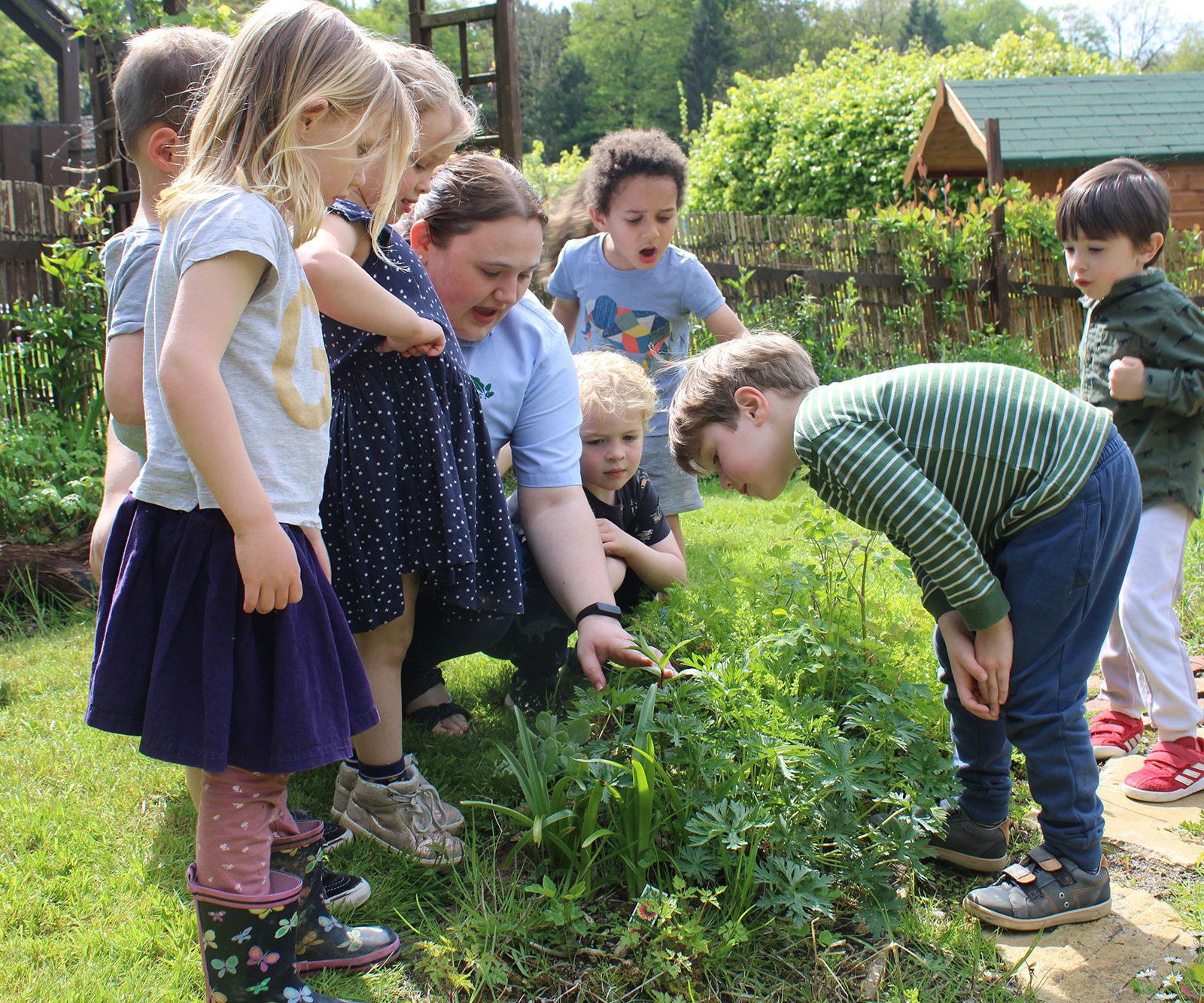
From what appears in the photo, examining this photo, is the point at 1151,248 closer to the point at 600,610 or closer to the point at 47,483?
the point at 600,610

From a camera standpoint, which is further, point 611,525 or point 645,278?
point 645,278

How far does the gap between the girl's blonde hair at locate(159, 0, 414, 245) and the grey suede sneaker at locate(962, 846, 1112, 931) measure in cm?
191

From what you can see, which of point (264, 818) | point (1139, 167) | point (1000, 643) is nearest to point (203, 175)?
point (264, 818)

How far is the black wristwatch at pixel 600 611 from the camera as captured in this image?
246 centimetres

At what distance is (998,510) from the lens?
6.88 feet

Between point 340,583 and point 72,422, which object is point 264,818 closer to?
point 340,583

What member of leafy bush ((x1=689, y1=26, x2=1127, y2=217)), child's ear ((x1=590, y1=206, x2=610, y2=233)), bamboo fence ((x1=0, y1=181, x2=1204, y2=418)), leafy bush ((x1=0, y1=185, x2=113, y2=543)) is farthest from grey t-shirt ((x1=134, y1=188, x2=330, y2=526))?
leafy bush ((x1=689, y1=26, x2=1127, y2=217))

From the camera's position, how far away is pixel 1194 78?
1527 cm

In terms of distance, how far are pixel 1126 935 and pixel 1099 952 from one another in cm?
10

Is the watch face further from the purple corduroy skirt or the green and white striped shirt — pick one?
the purple corduroy skirt

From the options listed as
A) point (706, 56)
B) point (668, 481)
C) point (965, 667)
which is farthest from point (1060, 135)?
point (706, 56)

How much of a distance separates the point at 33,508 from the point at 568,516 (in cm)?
298

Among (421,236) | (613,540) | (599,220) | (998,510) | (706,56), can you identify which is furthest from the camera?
(706,56)

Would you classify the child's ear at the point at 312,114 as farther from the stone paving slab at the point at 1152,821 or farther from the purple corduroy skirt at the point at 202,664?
the stone paving slab at the point at 1152,821
